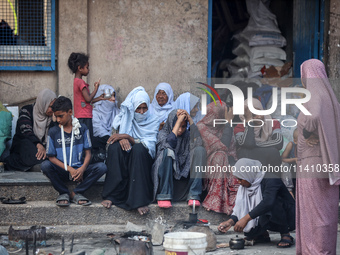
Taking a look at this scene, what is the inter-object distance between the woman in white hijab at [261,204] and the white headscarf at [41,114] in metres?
2.77

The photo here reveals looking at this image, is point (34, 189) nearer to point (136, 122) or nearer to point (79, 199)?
point (79, 199)

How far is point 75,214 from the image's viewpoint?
6.46 metres

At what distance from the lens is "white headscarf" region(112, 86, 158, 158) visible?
7035 millimetres

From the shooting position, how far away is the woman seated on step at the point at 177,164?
6566mm

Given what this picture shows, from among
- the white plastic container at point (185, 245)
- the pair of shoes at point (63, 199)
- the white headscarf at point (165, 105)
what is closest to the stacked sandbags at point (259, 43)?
the white headscarf at point (165, 105)

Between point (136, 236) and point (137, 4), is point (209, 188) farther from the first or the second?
point (137, 4)

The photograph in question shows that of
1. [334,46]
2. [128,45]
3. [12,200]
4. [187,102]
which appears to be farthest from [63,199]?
[334,46]

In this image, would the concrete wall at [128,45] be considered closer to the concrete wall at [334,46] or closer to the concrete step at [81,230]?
the concrete wall at [334,46]

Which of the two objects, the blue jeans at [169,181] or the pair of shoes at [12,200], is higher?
the blue jeans at [169,181]

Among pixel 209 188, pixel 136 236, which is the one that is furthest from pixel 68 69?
pixel 136 236

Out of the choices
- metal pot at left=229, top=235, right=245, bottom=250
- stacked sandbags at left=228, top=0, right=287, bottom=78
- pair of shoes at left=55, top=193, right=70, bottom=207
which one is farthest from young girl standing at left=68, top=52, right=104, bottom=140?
stacked sandbags at left=228, top=0, right=287, bottom=78

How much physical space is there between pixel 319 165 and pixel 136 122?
267 cm

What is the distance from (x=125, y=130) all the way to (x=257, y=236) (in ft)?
6.41

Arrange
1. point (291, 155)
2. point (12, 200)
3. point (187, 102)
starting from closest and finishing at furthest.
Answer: point (12, 200)
point (291, 155)
point (187, 102)
